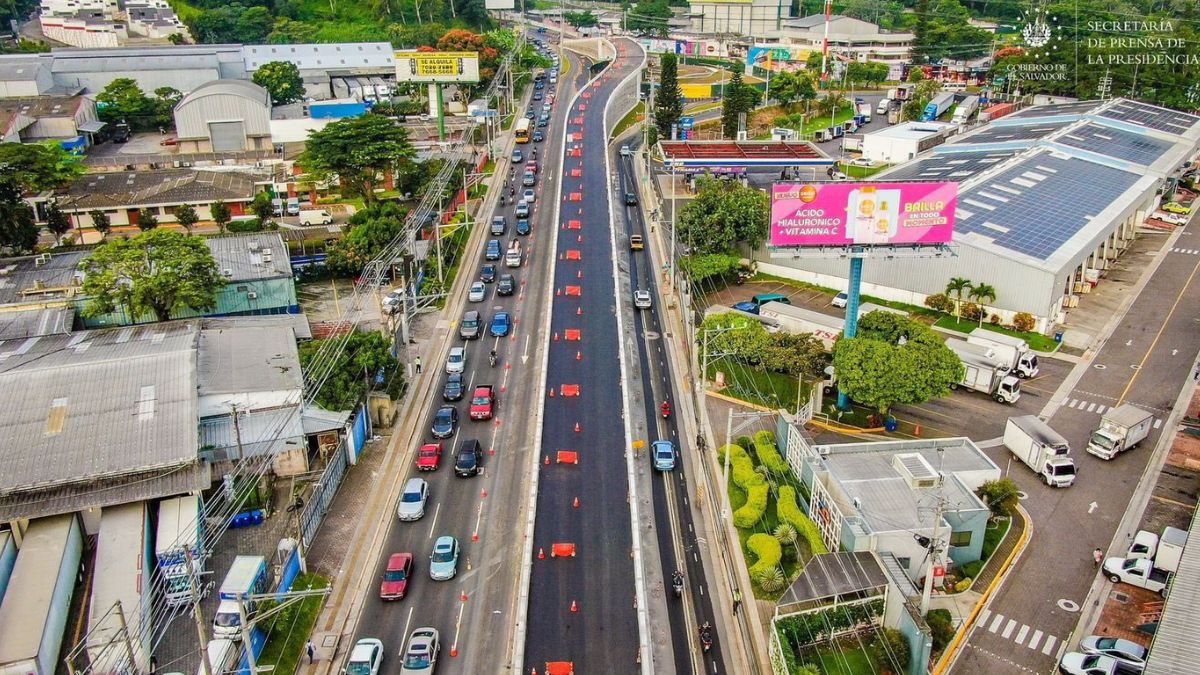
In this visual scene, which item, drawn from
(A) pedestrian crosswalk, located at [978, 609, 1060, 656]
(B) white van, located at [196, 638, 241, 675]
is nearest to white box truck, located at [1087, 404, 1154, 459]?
(A) pedestrian crosswalk, located at [978, 609, 1060, 656]

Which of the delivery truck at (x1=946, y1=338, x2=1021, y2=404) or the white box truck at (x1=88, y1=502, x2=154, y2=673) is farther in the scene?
the delivery truck at (x1=946, y1=338, x2=1021, y2=404)

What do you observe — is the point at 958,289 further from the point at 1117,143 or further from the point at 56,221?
the point at 56,221

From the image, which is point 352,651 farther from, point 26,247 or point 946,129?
point 946,129

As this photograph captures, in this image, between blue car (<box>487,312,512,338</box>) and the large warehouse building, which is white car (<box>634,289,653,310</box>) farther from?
the large warehouse building

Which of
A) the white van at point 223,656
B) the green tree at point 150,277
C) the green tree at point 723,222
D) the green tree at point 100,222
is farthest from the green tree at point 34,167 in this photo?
the white van at point 223,656

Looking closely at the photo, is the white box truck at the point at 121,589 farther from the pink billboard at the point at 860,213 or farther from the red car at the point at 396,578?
the pink billboard at the point at 860,213
